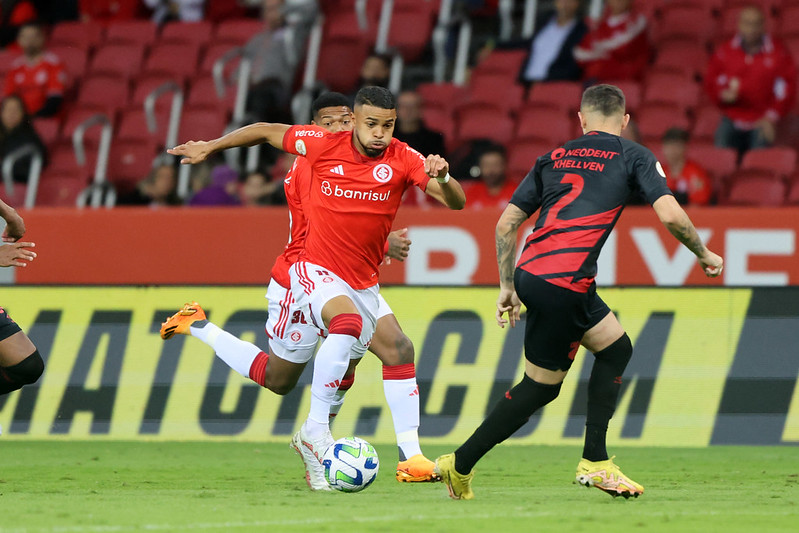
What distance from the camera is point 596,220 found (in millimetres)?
6680

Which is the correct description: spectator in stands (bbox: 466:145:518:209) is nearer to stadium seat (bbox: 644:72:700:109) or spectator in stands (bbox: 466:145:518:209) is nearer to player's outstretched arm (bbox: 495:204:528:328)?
stadium seat (bbox: 644:72:700:109)

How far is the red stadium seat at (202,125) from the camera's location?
15.0m

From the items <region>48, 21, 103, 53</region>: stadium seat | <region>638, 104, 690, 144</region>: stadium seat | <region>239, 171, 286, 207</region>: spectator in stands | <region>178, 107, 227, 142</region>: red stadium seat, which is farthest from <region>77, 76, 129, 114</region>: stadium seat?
<region>638, 104, 690, 144</region>: stadium seat

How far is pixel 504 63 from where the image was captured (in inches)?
588

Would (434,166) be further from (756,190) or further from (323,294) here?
(756,190)

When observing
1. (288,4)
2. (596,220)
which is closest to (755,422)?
(596,220)

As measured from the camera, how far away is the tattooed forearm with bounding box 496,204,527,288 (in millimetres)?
6742

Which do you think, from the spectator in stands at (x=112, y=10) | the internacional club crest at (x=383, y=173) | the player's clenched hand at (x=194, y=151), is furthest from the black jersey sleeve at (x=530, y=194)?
the spectator in stands at (x=112, y=10)

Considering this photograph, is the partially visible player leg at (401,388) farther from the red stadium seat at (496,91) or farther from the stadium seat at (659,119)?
the red stadium seat at (496,91)

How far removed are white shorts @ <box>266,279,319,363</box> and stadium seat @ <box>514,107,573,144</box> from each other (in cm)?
622

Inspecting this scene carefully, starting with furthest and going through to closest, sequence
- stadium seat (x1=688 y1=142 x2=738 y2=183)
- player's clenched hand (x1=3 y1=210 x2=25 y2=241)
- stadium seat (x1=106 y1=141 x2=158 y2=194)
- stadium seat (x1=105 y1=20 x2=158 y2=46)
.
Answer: stadium seat (x1=105 y1=20 x2=158 y2=46) < stadium seat (x1=106 y1=141 x2=158 y2=194) < stadium seat (x1=688 y1=142 x2=738 y2=183) < player's clenched hand (x1=3 y1=210 x2=25 y2=241)

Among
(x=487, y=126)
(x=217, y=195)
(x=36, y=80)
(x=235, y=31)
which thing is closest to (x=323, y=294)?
(x=217, y=195)

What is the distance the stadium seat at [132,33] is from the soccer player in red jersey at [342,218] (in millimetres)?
9390

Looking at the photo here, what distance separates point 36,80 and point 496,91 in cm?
544
